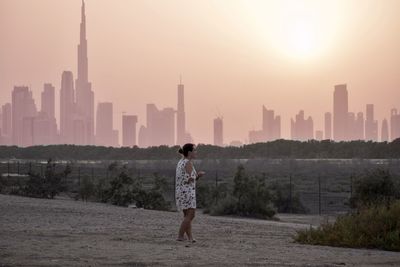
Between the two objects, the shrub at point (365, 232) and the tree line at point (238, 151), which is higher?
the tree line at point (238, 151)

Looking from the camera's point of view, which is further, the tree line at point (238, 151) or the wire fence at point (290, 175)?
the tree line at point (238, 151)

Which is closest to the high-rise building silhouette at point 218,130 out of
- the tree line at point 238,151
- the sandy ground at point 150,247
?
the tree line at point 238,151

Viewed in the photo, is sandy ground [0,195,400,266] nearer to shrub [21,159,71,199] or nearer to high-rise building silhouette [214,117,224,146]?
shrub [21,159,71,199]

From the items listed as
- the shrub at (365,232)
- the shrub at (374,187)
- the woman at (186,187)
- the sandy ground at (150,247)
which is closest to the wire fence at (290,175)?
the shrub at (374,187)

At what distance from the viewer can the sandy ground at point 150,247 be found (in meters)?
13.8

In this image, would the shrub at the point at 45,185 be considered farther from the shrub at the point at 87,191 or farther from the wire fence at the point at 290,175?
the wire fence at the point at 290,175

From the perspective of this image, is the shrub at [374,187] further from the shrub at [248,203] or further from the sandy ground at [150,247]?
the sandy ground at [150,247]

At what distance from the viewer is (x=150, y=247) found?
627 inches

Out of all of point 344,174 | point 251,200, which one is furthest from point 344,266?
point 344,174

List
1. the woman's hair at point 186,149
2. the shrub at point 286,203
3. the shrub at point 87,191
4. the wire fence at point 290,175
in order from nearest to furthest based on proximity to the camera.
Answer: the woman's hair at point 186,149 → the shrub at point 286,203 → the shrub at point 87,191 → the wire fence at point 290,175

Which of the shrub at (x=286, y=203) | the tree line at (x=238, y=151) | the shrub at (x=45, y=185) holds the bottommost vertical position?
the shrub at (x=286, y=203)

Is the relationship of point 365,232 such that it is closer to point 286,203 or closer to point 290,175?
point 286,203

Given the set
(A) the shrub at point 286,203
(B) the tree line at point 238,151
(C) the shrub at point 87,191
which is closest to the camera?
(A) the shrub at point 286,203

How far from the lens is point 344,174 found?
89.1m
